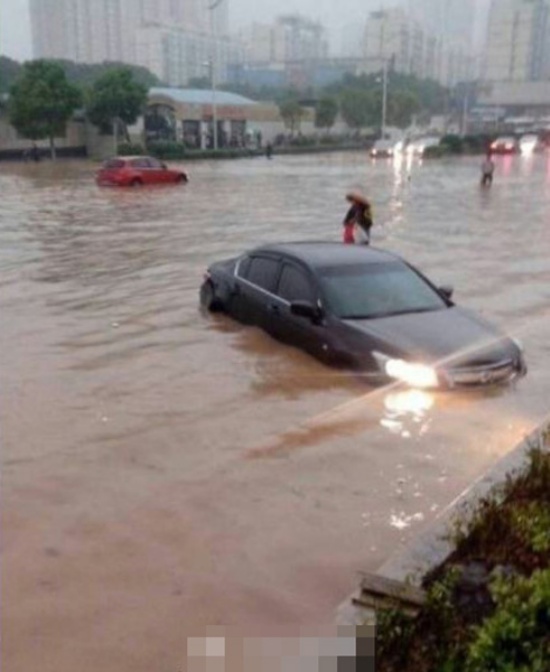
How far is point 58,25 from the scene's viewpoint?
89.9m

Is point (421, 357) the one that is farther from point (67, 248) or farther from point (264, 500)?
point (67, 248)

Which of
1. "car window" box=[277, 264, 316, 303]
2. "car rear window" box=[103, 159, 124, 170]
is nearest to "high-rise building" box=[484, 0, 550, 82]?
"car rear window" box=[103, 159, 124, 170]

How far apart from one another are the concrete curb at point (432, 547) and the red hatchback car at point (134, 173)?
29.3m

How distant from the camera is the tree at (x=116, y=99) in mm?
58250

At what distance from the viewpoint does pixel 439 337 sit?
7723 mm

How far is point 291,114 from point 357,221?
241 ft

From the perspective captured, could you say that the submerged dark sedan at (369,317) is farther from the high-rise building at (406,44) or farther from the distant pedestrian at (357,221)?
the high-rise building at (406,44)

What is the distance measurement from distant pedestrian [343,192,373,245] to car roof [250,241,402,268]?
134 inches

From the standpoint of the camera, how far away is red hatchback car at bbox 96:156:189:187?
32656 mm

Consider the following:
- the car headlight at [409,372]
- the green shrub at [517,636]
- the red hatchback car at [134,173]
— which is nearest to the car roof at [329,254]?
the car headlight at [409,372]

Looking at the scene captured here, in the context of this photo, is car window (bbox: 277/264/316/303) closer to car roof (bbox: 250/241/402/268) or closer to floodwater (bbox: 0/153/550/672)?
car roof (bbox: 250/241/402/268)

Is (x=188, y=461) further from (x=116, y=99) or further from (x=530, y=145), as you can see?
(x=530, y=145)

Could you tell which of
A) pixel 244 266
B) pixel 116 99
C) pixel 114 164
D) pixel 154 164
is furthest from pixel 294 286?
pixel 116 99

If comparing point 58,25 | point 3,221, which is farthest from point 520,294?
point 58,25
